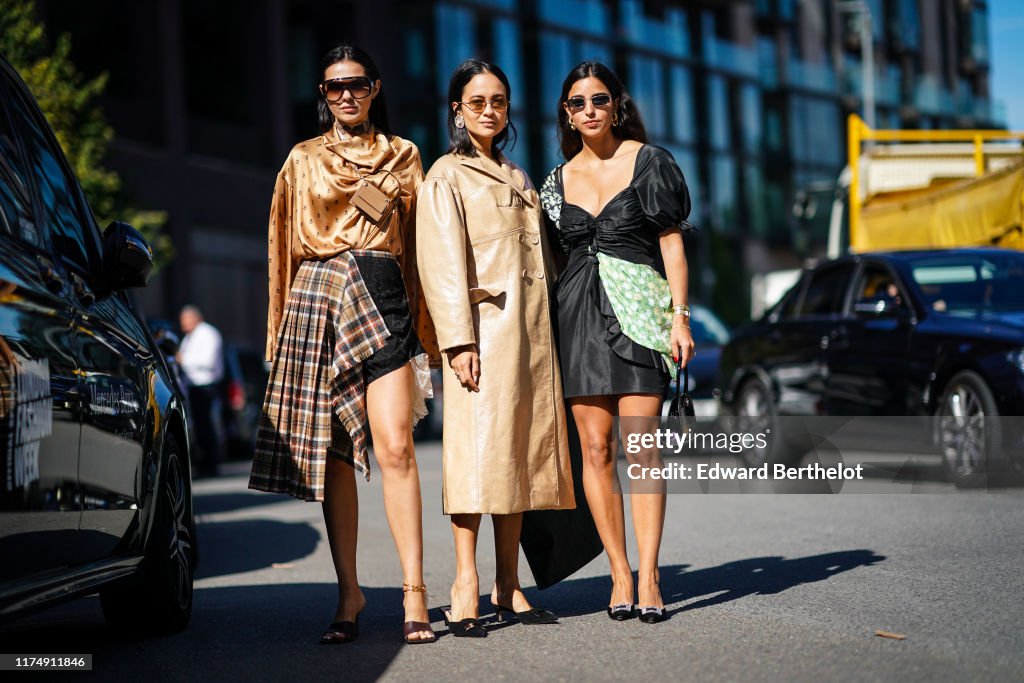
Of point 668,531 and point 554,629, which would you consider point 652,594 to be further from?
point 668,531

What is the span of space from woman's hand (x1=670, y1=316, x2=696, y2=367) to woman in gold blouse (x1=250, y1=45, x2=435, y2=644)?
0.93m

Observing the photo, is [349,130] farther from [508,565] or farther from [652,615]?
[652,615]

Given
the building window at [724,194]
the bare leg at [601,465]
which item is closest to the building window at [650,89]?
the building window at [724,194]

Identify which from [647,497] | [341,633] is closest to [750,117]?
[647,497]

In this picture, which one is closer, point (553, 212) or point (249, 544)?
point (553, 212)

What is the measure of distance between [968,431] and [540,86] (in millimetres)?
32234

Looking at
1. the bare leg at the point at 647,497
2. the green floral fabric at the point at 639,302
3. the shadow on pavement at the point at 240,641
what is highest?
the green floral fabric at the point at 639,302

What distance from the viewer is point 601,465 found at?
5539 millimetres

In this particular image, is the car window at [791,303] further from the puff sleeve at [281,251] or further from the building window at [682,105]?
the building window at [682,105]

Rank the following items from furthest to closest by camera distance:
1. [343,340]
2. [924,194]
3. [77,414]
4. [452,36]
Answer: [452,36]
[924,194]
[343,340]
[77,414]

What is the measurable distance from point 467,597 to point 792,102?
51.9 metres

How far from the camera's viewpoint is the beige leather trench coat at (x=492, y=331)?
5.19m

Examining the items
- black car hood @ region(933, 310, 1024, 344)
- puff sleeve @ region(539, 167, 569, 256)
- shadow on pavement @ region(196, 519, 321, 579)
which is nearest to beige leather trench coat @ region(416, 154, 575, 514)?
puff sleeve @ region(539, 167, 569, 256)

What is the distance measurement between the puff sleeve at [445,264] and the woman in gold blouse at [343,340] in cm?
12
